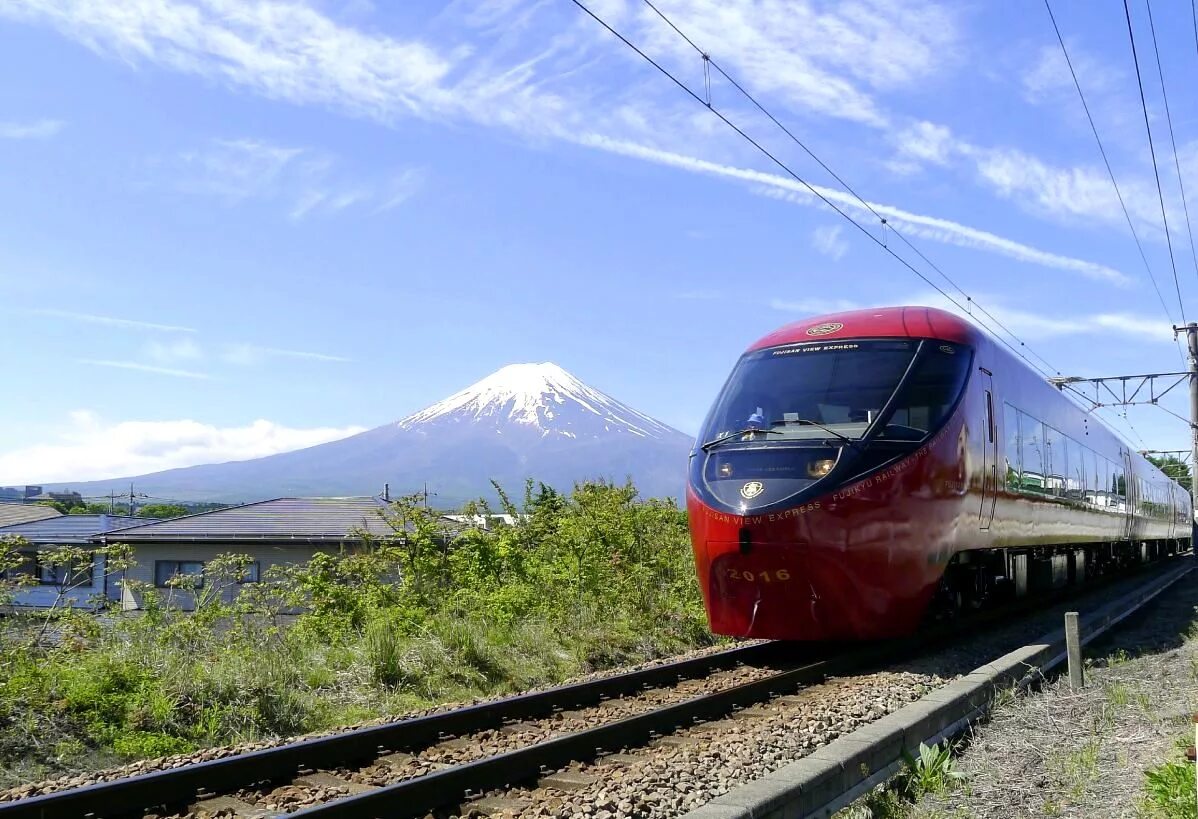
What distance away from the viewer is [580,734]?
640cm

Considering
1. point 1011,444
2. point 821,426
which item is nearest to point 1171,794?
point 821,426

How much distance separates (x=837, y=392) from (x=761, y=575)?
196 cm

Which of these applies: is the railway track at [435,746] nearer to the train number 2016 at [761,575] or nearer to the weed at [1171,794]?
the train number 2016 at [761,575]

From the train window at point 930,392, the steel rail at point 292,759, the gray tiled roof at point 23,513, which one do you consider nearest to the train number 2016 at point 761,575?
the steel rail at point 292,759

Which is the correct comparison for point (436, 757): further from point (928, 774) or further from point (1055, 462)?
point (1055, 462)

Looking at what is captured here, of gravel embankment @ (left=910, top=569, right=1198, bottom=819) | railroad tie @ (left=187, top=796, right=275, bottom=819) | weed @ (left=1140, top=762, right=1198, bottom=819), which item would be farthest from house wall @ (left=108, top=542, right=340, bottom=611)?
weed @ (left=1140, top=762, right=1198, bottom=819)

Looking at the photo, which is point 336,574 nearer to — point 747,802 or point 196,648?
point 196,648

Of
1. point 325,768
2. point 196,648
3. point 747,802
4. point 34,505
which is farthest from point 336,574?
point 34,505

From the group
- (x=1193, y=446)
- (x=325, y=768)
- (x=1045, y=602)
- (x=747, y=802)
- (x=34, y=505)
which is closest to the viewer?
(x=747, y=802)

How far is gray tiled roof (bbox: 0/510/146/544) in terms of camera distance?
37.8 m

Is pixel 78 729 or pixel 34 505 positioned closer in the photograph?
pixel 78 729

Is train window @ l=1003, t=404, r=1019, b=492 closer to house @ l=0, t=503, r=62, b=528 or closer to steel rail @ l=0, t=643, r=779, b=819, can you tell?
steel rail @ l=0, t=643, r=779, b=819

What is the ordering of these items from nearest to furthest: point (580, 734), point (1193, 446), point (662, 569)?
1. point (580, 734)
2. point (662, 569)
3. point (1193, 446)

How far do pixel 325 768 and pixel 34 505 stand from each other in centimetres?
6231
